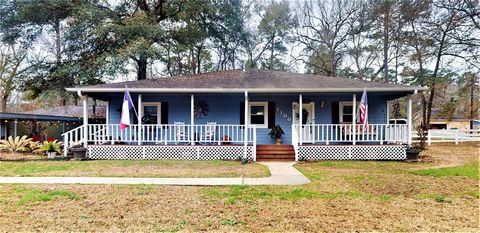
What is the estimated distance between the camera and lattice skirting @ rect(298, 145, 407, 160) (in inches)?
475

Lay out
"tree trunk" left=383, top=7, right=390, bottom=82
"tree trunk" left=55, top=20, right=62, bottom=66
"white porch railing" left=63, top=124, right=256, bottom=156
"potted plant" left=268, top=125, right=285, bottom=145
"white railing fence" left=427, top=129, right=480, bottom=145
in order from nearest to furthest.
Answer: "white porch railing" left=63, top=124, right=256, bottom=156 < "potted plant" left=268, top=125, right=285, bottom=145 < "white railing fence" left=427, top=129, right=480, bottom=145 < "tree trunk" left=55, top=20, right=62, bottom=66 < "tree trunk" left=383, top=7, right=390, bottom=82

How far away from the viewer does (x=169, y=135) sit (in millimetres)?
13539

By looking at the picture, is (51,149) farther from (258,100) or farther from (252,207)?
(252,207)

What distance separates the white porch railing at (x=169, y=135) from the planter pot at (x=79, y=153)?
527mm

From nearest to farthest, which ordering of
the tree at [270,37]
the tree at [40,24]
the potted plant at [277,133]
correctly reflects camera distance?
the potted plant at [277,133] → the tree at [40,24] → the tree at [270,37]

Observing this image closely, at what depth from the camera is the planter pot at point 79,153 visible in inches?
468

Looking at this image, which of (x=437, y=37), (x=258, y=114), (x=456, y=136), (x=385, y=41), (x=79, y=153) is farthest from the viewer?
(x=385, y=41)

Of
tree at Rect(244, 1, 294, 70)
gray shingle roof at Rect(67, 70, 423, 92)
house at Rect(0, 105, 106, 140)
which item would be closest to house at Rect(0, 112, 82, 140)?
house at Rect(0, 105, 106, 140)

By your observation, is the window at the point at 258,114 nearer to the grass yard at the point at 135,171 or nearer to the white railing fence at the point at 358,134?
the white railing fence at the point at 358,134

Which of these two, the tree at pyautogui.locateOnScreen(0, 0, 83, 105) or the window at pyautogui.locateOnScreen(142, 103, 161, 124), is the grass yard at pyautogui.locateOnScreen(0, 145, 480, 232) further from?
the tree at pyautogui.locateOnScreen(0, 0, 83, 105)

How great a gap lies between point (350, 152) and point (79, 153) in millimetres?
9892

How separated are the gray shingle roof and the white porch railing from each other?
56.2 inches

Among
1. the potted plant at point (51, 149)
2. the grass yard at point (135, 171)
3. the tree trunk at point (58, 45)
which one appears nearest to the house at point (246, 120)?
the potted plant at point (51, 149)

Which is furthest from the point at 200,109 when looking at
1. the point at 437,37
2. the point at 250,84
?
the point at 437,37
